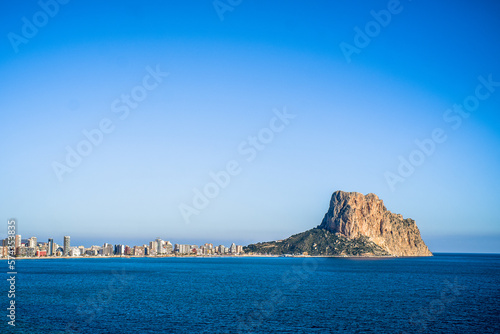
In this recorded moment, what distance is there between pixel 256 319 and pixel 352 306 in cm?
1947

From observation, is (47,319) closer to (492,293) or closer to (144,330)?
(144,330)

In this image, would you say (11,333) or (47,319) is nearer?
(11,333)

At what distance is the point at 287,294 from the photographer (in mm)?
82625

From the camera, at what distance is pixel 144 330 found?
165 feet

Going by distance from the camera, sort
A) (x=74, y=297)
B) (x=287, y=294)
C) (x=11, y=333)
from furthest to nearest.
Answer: (x=287, y=294) → (x=74, y=297) → (x=11, y=333)

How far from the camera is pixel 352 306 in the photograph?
2697 inches

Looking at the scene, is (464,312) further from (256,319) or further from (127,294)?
(127,294)

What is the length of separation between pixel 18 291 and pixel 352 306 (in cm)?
6540

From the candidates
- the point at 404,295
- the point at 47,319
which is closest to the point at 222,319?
the point at 47,319

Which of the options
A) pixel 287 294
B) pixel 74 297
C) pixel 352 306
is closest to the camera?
pixel 352 306

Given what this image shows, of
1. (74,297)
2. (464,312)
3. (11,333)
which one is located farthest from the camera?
(74,297)

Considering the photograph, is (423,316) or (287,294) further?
(287,294)

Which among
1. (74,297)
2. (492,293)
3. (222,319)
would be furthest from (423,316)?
(74,297)

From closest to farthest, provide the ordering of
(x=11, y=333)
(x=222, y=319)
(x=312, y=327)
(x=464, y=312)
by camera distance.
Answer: (x=11, y=333), (x=312, y=327), (x=222, y=319), (x=464, y=312)
